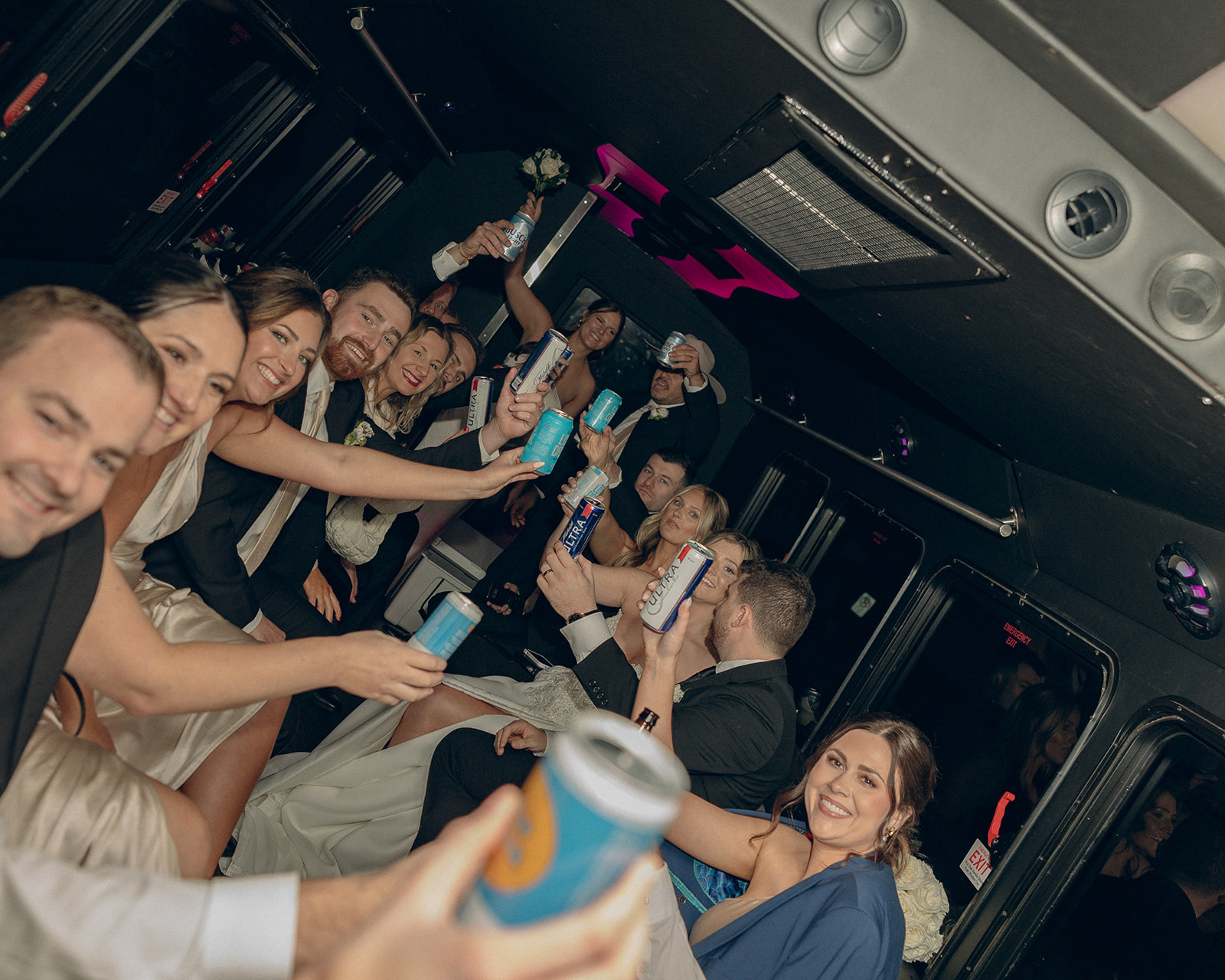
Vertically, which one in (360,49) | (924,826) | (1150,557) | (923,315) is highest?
(360,49)

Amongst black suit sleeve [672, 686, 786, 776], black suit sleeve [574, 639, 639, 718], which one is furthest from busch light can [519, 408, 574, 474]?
black suit sleeve [672, 686, 786, 776]

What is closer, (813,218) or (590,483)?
(813,218)

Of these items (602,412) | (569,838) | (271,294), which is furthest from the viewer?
(602,412)

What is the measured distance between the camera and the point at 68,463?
1.10 m

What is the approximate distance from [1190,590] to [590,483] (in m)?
2.06

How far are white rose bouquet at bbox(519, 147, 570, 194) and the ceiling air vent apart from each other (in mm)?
2645

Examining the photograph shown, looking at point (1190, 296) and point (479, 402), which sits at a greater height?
point (1190, 296)

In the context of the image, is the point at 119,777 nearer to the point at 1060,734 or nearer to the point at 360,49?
the point at 1060,734

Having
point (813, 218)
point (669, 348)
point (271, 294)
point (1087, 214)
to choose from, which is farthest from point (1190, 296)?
point (669, 348)

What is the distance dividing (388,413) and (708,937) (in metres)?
2.56

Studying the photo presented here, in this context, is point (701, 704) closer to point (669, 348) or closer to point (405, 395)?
point (405, 395)

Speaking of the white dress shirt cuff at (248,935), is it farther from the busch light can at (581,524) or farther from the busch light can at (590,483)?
the busch light can at (590,483)

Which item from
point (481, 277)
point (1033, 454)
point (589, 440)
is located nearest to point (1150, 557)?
point (1033, 454)

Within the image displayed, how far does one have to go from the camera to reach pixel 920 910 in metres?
2.36
